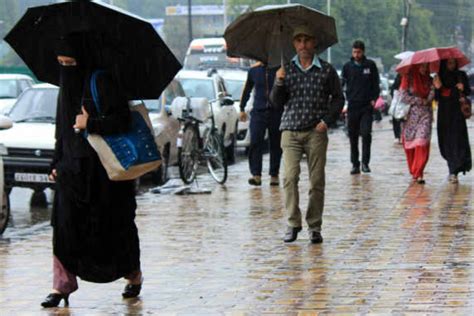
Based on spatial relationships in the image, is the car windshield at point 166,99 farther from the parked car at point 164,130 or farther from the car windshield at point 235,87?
the car windshield at point 235,87

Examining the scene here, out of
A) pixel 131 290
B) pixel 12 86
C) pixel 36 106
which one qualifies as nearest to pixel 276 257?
pixel 131 290

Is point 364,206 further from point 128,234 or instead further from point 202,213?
point 128,234

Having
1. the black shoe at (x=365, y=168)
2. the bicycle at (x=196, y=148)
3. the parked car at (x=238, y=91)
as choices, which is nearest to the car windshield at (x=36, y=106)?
the bicycle at (x=196, y=148)

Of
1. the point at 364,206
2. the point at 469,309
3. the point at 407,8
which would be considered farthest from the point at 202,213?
the point at 407,8

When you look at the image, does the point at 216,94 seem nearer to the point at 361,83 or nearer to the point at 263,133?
the point at 361,83

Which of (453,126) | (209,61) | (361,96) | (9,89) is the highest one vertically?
(361,96)

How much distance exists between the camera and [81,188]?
796 centimetres

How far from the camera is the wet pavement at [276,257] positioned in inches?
318

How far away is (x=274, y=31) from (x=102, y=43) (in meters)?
4.09

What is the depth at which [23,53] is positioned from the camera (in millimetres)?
8398

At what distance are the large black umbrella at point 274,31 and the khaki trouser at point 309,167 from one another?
94cm

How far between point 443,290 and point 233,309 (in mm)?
1473

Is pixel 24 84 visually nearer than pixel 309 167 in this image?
No

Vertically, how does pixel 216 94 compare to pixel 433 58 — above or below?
below
